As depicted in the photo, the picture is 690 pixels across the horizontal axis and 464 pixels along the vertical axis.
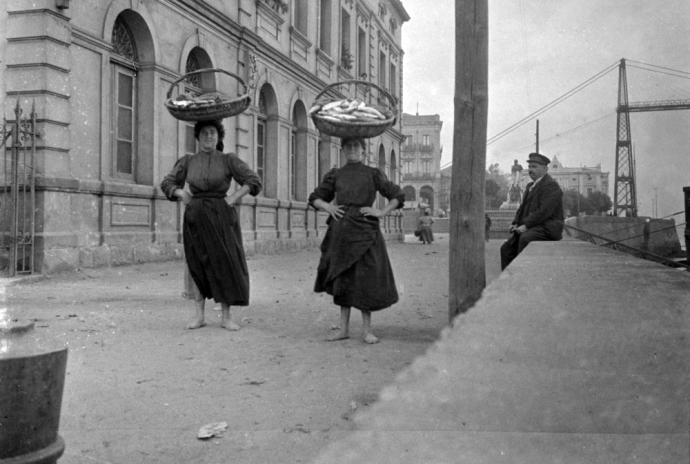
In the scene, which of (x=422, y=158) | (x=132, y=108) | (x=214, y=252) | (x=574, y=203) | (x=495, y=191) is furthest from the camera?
(x=574, y=203)

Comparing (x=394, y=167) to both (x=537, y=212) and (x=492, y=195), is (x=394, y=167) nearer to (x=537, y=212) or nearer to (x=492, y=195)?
(x=537, y=212)

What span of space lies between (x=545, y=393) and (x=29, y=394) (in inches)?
63.2

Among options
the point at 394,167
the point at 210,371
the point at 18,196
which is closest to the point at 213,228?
the point at 210,371

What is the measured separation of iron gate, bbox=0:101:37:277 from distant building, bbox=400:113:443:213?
69.0 meters

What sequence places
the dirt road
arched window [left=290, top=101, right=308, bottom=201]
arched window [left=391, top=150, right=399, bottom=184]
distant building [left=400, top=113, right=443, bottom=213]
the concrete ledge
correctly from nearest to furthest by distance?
the concrete ledge < the dirt road < arched window [left=290, top=101, right=308, bottom=201] < arched window [left=391, top=150, right=399, bottom=184] < distant building [left=400, top=113, right=443, bottom=213]

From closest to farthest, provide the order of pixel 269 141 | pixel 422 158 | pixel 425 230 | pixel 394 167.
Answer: pixel 269 141 < pixel 425 230 < pixel 394 167 < pixel 422 158

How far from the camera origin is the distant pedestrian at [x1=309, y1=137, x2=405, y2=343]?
5012 millimetres

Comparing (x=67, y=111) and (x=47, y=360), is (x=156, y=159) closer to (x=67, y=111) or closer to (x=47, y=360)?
(x=67, y=111)

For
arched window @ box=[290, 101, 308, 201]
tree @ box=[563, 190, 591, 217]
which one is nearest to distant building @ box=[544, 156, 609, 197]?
tree @ box=[563, 190, 591, 217]

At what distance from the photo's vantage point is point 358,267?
16.5 ft

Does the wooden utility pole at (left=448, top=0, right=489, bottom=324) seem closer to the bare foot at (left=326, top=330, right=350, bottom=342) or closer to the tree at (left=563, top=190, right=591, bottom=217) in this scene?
the bare foot at (left=326, top=330, right=350, bottom=342)

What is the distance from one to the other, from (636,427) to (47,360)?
5.66 feet

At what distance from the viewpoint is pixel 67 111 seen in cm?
964

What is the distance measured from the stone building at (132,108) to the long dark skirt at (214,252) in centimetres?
170
